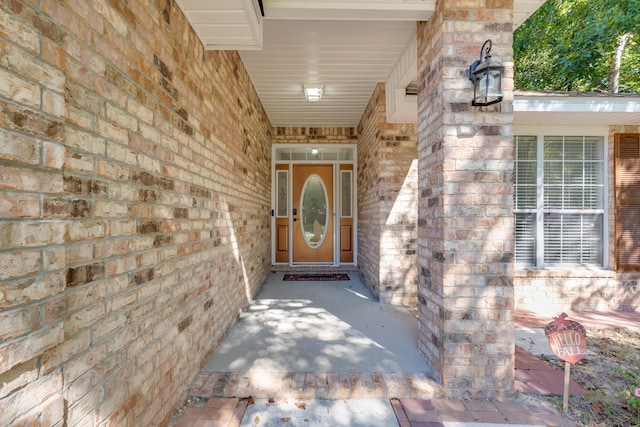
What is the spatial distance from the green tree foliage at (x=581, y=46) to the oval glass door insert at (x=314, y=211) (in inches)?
212

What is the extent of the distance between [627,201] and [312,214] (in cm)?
456

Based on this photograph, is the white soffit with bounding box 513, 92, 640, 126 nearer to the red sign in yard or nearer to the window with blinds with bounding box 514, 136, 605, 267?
the window with blinds with bounding box 514, 136, 605, 267

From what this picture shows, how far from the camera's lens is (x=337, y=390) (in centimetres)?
186

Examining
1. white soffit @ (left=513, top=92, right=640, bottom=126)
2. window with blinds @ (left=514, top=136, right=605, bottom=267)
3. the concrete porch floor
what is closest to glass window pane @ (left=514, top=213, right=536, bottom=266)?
window with blinds @ (left=514, top=136, right=605, bottom=267)

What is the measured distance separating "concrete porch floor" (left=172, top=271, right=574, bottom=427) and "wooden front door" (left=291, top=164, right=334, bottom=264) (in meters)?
2.80

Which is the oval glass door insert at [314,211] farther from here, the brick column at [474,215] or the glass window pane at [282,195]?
the brick column at [474,215]

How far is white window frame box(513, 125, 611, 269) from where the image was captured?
3639 mm

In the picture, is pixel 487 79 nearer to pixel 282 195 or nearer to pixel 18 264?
pixel 18 264

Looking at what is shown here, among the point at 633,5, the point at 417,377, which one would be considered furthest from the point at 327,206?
the point at 633,5

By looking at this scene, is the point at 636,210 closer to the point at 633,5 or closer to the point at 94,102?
the point at 633,5

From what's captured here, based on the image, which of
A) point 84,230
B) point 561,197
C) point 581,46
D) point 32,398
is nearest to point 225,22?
point 84,230

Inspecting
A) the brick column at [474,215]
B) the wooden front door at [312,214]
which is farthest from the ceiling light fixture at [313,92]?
the brick column at [474,215]

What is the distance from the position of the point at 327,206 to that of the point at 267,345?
11.8 feet

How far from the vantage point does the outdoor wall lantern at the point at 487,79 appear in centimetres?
175
